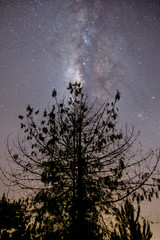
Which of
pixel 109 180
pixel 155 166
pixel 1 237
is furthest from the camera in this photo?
pixel 1 237

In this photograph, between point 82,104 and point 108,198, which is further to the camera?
point 82,104

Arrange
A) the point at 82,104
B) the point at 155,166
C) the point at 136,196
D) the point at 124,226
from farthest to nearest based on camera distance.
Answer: the point at 82,104 → the point at 124,226 → the point at 136,196 → the point at 155,166

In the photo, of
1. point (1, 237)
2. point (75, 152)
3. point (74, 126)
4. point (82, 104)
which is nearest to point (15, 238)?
point (1, 237)

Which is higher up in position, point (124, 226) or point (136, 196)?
point (136, 196)

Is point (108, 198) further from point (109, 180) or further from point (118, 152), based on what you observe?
point (118, 152)

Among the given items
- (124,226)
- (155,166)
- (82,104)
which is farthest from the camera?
(82,104)

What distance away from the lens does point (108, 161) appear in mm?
5754

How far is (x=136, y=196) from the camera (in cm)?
477

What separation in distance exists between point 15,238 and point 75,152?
24.7 ft

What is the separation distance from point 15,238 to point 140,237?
732cm

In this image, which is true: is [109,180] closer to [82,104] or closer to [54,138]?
[54,138]

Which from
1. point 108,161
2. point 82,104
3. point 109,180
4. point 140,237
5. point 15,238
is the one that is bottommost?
point 15,238

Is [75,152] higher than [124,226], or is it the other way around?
[75,152]

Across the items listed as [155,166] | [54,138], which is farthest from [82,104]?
[155,166]
